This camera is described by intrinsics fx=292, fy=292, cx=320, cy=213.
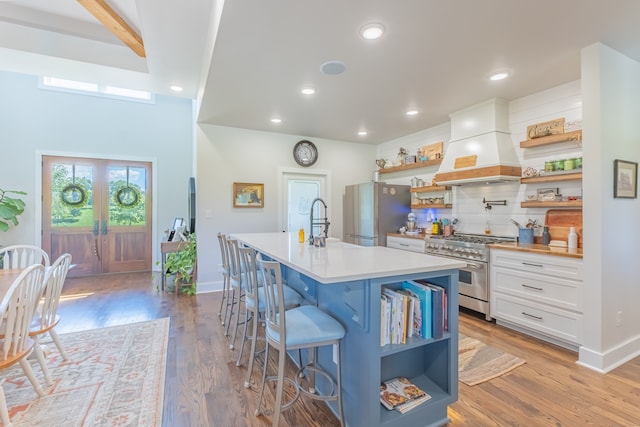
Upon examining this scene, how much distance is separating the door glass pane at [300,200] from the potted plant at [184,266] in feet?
5.39

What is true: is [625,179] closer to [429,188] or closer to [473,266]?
[473,266]

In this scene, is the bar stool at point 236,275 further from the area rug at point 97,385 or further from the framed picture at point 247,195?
the framed picture at point 247,195

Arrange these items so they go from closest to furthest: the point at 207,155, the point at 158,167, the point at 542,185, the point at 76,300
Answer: the point at 542,185 → the point at 76,300 → the point at 207,155 → the point at 158,167

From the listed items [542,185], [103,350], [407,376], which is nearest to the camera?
[407,376]

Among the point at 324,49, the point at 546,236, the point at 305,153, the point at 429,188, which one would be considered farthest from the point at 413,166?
the point at 324,49

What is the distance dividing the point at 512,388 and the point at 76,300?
517 cm

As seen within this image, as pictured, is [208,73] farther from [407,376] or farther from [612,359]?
[612,359]

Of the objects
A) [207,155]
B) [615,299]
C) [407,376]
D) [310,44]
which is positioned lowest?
[407,376]

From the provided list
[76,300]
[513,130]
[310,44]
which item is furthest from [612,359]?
[76,300]

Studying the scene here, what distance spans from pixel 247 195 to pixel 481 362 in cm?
383

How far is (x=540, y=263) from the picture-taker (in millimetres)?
2777

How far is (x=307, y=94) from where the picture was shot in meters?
3.34

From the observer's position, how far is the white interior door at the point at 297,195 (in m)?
5.15

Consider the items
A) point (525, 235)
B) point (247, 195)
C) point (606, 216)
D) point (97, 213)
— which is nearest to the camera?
point (606, 216)
